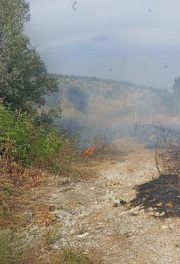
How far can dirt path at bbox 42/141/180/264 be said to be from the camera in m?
8.63

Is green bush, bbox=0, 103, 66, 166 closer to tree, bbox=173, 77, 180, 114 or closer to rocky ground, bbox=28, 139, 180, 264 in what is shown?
rocky ground, bbox=28, 139, 180, 264

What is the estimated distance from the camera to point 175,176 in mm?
13242

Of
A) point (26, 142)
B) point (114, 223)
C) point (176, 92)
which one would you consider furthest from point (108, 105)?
point (114, 223)

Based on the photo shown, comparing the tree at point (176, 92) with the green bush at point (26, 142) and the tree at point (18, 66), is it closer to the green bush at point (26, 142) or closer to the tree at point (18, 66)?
the tree at point (18, 66)

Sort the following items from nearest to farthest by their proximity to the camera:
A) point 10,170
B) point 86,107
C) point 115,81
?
point 10,170
point 86,107
point 115,81

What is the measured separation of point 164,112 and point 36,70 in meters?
27.2

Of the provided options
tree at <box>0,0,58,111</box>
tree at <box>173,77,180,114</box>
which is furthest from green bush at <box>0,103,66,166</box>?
tree at <box>173,77,180,114</box>

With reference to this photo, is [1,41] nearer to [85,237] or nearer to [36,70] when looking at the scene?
[36,70]

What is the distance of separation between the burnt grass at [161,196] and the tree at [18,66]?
8243mm

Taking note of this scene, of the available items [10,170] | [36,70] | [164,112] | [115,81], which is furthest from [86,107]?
[10,170]

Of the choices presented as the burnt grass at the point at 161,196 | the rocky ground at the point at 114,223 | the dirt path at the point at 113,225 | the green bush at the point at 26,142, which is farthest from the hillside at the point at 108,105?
the burnt grass at the point at 161,196

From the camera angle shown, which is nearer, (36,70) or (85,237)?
(85,237)

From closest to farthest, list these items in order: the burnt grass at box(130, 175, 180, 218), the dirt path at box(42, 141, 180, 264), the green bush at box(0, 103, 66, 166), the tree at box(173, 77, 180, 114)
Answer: the dirt path at box(42, 141, 180, 264)
the burnt grass at box(130, 175, 180, 218)
the green bush at box(0, 103, 66, 166)
the tree at box(173, 77, 180, 114)

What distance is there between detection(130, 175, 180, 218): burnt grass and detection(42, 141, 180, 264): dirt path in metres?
0.20
